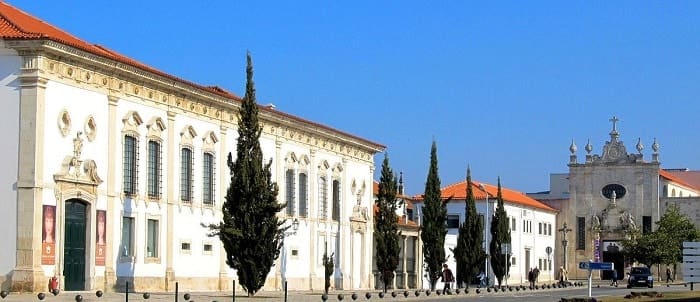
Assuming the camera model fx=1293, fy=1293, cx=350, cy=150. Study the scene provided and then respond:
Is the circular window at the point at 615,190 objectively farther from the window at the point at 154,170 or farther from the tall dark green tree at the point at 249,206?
the tall dark green tree at the point at 249,206

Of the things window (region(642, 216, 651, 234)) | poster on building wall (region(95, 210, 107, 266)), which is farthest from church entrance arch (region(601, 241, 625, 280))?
poster on building wall (region(95, 210, 107, 266))

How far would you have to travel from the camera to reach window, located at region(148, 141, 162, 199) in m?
50.9

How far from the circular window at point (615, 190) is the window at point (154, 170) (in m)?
69.6

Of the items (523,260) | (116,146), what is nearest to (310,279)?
(116,146)

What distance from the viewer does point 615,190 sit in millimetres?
114062

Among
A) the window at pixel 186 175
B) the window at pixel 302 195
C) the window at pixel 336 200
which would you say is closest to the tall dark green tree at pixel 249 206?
the window at pixel 186 175

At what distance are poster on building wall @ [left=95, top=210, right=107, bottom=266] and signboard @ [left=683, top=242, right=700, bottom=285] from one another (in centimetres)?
2187

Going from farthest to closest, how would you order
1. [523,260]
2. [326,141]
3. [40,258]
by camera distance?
1. [523,260]
2. [326,141]
3. [40,258]

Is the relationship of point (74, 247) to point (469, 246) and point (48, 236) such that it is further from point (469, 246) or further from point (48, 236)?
point (469, 246)

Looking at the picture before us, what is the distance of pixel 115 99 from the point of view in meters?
47.5

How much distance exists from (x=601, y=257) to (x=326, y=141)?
49.7m

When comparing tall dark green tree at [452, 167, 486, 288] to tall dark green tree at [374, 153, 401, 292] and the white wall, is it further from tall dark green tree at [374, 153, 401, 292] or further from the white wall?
the white wall

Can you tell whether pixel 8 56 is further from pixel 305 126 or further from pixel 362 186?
pixel 362 186

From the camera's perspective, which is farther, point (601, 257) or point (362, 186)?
point (601, 257)
